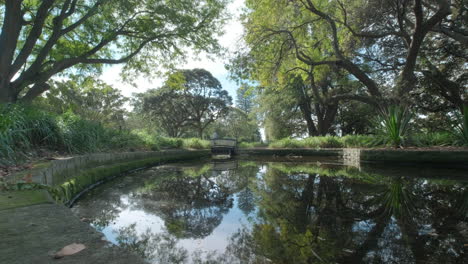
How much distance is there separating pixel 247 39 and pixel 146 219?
7.67m

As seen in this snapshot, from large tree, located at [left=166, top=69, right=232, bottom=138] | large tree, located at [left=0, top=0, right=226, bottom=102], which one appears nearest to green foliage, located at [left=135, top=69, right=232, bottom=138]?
large tree, located at [left=166, top=69, right=232, bottom=138]

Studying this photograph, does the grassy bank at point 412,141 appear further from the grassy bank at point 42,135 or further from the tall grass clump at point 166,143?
the grassy bank at point 42,135

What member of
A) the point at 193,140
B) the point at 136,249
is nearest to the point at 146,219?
the point at 136,249

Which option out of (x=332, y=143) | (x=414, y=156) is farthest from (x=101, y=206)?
(x=332, y=143)

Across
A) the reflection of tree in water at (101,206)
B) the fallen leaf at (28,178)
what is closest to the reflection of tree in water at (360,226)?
the reflection of tree in water at (101,206)

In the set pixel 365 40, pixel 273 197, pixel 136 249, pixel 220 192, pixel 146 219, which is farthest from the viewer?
pixel 365 40

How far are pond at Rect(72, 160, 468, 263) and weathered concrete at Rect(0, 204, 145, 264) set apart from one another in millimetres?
590

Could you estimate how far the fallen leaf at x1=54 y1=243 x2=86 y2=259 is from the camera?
94cm

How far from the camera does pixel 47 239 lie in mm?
1123

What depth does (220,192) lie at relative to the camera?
12.3 ft

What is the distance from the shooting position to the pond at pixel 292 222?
1629 mm

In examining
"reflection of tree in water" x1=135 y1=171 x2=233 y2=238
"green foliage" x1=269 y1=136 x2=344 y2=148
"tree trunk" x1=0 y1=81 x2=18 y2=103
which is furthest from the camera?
"green foliage" x1=269 y1=136 x2=344 y2=148

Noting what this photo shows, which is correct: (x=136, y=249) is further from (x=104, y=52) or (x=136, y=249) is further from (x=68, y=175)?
(x=104, y=52)

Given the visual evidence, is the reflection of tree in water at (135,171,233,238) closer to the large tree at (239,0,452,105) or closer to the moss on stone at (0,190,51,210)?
the moss on stone at (0,190,51,210)
